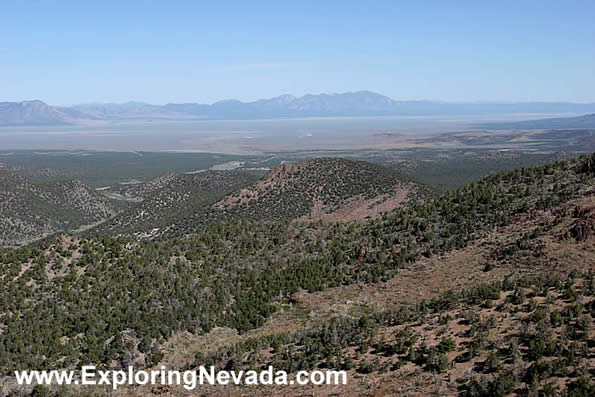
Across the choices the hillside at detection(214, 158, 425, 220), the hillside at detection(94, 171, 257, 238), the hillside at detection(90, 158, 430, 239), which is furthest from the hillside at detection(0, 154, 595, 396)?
the hillside at detection(94, 171, 257, 238)

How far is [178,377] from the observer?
18.9 m

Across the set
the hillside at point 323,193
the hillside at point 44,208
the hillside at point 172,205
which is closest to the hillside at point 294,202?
the hillside at point 323,193

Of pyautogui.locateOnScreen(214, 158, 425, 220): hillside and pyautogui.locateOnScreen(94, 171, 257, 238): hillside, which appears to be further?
pyautogui.locateOnScreen(94, 171, 257, 238): hillside

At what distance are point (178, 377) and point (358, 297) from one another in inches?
426

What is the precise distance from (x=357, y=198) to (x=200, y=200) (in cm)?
3118

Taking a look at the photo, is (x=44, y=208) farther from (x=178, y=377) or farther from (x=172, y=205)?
(x=178, y=377)

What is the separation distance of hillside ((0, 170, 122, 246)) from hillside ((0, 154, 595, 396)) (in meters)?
49.7

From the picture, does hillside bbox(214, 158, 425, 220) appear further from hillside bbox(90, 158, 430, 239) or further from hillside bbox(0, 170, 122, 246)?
hillside bbox(0, 170, 122, 246)

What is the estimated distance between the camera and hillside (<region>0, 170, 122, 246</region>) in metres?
74.0

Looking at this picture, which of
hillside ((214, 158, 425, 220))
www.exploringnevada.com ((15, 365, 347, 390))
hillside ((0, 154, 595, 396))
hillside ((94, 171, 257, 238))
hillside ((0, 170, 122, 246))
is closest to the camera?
hillside ((0, 154, 595, 396))

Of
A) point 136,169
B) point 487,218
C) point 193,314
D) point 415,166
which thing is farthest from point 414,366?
point 136,169

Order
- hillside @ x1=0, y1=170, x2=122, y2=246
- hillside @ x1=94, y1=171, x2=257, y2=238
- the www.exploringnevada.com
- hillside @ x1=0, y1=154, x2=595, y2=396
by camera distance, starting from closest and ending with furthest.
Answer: hillside @ x1=0, y1=154, x2=595, y2=396 < the www.exploringnevada.com < hillside @ x1=94, y1=171, x2=257, y2=238 < hillside @ x1=0, y1=170, x2=122, y2=246

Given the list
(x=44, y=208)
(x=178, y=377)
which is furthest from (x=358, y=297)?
(x=44, y=208)

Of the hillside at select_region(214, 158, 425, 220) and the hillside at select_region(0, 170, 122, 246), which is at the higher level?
the hillside at select_region(214, 158, 425, 220)
